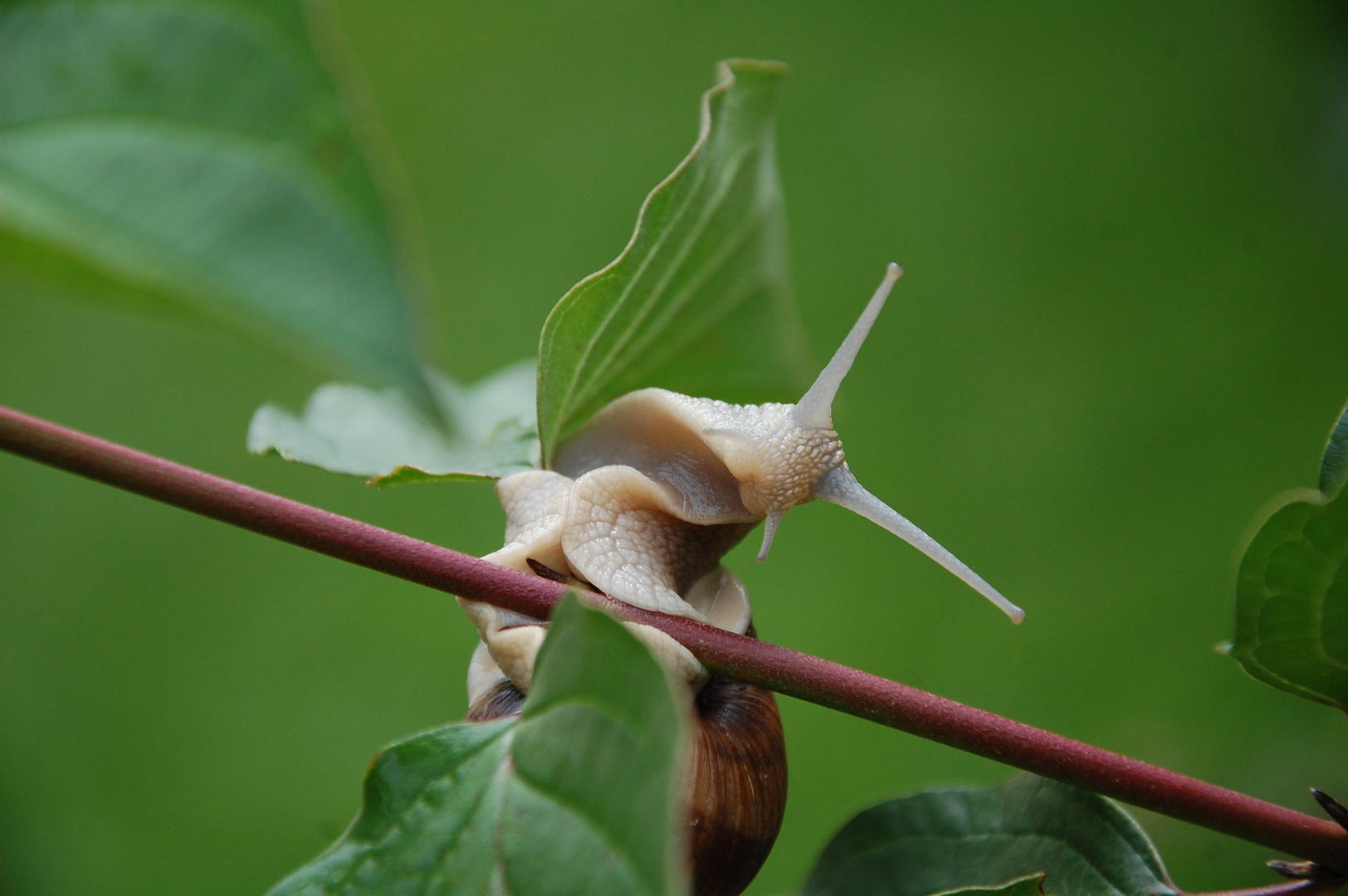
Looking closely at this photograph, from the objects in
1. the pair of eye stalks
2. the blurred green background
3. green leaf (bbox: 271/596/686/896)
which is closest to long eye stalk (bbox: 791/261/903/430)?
the pair of eye stalks

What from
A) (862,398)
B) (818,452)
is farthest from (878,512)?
(862,398)

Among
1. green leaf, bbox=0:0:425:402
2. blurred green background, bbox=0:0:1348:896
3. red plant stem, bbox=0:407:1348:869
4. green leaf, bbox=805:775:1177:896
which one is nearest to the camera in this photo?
green leaf, bbox=0:0:425:402

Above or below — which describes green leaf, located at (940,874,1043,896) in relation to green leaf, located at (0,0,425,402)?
below

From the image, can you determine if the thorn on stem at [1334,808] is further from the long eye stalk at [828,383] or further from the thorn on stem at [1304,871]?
the long eye stalk at [828,383]

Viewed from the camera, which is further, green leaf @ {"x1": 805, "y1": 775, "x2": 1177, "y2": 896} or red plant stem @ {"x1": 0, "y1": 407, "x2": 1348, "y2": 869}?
green leaf @ {"x1": 805, "y1": 775, "x2": 1177, "y2": 896}

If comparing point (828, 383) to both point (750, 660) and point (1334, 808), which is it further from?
point (1334, 808)

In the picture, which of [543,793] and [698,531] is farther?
[698,531]

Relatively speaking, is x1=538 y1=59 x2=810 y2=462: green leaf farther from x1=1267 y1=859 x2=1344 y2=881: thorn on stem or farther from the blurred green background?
the blurred green background

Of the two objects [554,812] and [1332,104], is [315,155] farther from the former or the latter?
[1332,104]
